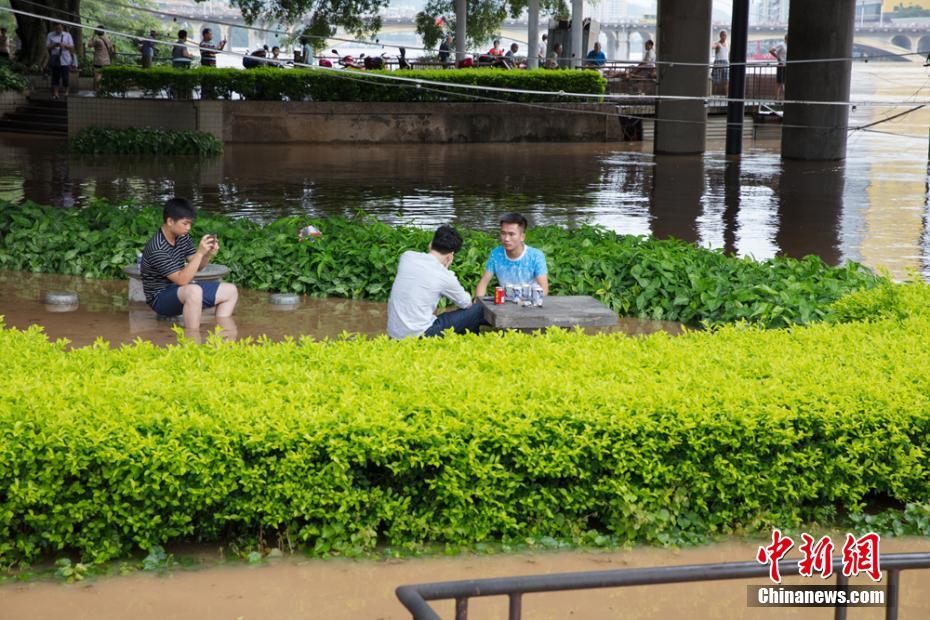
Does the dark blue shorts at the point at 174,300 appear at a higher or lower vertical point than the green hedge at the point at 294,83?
lower

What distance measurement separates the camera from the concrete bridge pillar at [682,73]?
25.1 metres

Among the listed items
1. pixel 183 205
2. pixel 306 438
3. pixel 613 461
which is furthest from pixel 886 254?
pixel 306 438

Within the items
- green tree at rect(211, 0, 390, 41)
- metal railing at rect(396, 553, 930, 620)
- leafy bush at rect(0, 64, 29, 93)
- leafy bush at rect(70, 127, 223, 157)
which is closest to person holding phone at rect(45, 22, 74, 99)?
leafy bush at rect(0, 64, 29, 93)

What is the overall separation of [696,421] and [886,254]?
8259mm

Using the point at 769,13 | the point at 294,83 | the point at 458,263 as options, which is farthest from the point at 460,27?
the point at 769,13

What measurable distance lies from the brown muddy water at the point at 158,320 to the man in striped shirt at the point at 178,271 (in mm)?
200

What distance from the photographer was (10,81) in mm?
28250

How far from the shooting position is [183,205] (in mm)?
8758

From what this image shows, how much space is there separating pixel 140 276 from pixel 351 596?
5496 mm

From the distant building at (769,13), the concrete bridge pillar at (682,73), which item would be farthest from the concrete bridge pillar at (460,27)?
the distant building at (769,13)

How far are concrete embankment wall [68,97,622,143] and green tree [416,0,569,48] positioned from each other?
12.3 meters

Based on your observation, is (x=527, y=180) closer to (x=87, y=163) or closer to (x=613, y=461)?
(x=87, y=163)

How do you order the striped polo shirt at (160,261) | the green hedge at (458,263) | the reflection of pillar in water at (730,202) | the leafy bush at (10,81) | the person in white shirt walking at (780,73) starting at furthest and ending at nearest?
the person in white shirt walking at (780,73), the leafy bush at (10,81), the reflection of pillar in water at (730,202), the green hedge at (458,263), the striped polo shirt at (160,261)

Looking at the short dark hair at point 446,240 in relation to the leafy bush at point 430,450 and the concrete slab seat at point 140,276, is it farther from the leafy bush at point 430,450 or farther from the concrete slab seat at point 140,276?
the concrete slab seat at point 140,276
